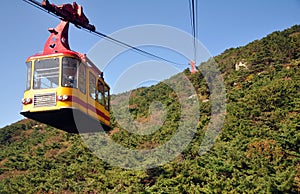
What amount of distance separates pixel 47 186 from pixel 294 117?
→ 1693cm

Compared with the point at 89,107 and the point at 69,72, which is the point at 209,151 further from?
the point at 69,72

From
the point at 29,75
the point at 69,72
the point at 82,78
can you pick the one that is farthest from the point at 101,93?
the point at 29,75

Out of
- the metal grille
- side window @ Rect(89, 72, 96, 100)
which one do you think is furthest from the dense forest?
the metal grille

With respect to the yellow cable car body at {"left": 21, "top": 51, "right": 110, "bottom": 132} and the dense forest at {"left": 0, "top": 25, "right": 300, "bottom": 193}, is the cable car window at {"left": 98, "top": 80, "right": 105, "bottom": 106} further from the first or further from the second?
the dense forest at {"left": 0, "top": 25, "right": 300, "bottom": 193}

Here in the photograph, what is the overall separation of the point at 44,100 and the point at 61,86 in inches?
26.7

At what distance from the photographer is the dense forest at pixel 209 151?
17.8 metres

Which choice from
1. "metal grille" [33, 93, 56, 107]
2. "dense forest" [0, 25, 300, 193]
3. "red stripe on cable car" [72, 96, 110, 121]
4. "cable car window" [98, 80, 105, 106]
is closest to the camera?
"metal grille" [33, 93, 56, 107]

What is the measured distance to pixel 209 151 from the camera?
21688mm

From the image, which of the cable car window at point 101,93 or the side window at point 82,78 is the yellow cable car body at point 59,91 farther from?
the cable car window at point 101,93

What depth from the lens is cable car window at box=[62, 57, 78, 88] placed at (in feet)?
34.2

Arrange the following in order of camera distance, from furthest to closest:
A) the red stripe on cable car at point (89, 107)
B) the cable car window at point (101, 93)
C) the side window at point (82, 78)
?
the cable car window at point (101, 93)
the side window at point (82, 78)
the red stripe on cable car at point (89, 107)

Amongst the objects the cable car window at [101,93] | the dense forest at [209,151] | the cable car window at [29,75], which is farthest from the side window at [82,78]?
the dense forest at [209,151]

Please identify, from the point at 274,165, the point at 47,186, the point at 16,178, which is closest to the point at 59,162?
the point at 16,178

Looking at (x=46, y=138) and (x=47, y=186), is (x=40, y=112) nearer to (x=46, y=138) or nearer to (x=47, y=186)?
(x=47, y=186)
